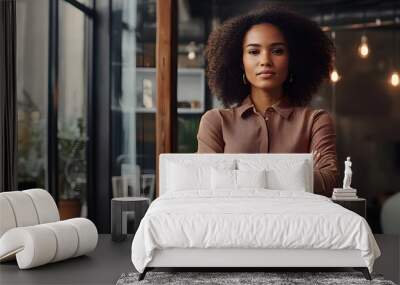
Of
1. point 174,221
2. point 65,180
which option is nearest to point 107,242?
point 65,180

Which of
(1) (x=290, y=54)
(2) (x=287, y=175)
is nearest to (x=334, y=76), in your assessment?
(1) (x=290, y=54)

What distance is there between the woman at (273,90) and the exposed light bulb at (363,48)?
1.02 feet

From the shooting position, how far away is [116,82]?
23.9 ft

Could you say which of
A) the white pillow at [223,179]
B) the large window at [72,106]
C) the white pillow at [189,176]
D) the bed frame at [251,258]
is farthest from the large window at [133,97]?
the bed frame at [251,258]

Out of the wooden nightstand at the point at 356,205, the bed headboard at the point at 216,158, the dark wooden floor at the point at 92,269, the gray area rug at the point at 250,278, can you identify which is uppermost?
the bed headboard at the point at 216,158

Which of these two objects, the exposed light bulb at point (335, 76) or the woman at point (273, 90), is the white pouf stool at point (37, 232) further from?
the exposed light bulb at point (335, 76)

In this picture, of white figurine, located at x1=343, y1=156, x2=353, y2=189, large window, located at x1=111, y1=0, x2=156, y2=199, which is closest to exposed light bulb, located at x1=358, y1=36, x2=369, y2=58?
white figurine, located at x1=343, y1=156, x2=353, y2=189

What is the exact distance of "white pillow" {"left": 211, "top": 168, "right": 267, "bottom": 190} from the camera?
6.02 m

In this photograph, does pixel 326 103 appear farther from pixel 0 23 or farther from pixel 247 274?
pixel 0 23

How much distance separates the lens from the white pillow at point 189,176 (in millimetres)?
6129

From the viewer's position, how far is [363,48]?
6.90m

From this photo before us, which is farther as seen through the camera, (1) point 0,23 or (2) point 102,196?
(2) point 102,196

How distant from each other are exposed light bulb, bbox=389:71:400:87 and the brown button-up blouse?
0.76 metres

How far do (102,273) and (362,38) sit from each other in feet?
12.3
